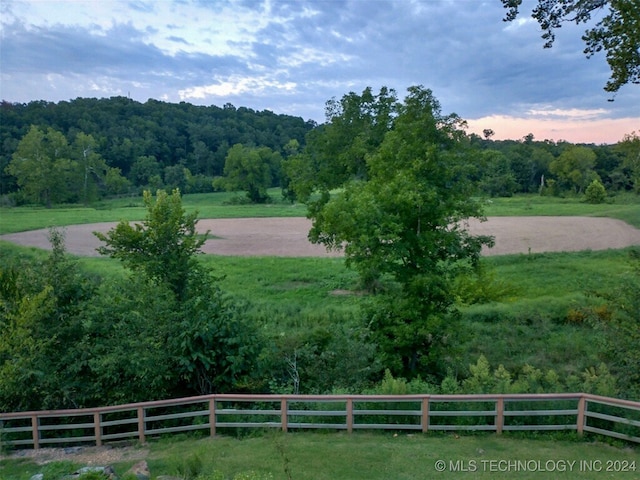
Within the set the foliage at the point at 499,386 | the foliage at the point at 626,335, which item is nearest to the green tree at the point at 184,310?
the foliage at the point at 499,386

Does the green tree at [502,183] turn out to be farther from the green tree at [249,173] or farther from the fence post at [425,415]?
the fence post at [425,415]

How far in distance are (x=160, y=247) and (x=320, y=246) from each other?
89.4ft

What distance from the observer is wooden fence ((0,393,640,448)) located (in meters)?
7.91

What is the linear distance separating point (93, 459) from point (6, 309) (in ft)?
14.8

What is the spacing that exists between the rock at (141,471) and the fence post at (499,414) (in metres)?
5.56

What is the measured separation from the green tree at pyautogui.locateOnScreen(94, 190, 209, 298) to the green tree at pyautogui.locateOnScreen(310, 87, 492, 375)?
419cm

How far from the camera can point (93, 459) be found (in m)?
8.13

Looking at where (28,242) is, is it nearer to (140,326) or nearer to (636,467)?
(140,326)

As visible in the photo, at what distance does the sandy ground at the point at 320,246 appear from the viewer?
Answer: 3728cm

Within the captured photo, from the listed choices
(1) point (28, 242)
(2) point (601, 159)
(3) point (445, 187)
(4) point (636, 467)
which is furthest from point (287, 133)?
(4) point (636, 467)

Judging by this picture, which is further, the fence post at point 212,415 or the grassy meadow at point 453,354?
the fence post at point 212,415

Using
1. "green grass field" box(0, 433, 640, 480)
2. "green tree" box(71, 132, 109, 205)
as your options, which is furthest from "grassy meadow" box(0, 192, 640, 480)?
"green tree" box(71, 132, 109, 205)

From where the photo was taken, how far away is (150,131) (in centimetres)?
10750

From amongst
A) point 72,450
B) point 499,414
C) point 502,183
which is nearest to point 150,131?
point 502,183
